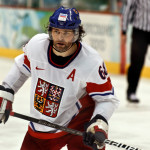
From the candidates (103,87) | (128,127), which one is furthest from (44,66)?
(128,127)

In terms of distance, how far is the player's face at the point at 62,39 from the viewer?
235cm

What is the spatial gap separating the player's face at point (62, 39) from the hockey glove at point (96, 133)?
360 mm

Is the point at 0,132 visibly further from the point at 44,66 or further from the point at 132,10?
the point at 132,10

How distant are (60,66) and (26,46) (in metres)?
0.25

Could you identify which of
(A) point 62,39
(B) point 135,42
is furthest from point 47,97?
(B) point 135,42

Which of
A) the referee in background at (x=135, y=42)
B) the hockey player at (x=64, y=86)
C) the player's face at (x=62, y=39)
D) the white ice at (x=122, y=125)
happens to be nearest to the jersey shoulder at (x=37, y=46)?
the hockey player at (x=64, y=86)

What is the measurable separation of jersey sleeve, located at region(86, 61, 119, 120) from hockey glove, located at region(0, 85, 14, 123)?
40 centimetres

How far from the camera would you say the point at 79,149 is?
8.49 ft

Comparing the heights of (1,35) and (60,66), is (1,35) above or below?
below

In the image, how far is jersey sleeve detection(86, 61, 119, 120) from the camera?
2383 mm

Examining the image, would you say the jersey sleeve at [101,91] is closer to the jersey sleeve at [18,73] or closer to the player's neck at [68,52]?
the player's neck at [68,52]

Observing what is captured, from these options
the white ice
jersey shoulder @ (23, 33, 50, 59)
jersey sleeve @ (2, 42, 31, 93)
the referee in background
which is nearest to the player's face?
jersey shoulder @ (23, 33, 50, 59)

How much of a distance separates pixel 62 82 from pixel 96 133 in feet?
1.11

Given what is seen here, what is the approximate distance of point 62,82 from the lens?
2.45 metres
